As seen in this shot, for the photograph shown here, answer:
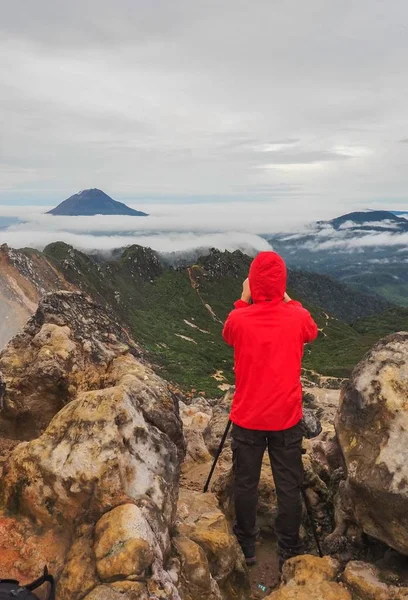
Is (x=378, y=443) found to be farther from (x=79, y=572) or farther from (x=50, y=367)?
(x=50, y=367)

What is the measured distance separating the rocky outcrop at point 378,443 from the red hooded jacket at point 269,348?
107 cm

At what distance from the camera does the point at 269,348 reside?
747 cm

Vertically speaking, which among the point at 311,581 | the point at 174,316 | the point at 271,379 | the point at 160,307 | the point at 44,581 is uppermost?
the point at 271,379

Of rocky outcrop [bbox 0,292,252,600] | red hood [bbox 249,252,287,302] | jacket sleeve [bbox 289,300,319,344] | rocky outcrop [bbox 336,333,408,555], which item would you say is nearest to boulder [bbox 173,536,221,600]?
rocky outcrop [bbox 0,292,252,600]

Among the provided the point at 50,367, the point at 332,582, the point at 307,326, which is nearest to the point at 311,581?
the point at 332,582

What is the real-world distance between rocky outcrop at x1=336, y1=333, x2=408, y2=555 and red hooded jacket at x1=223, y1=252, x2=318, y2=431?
107 centimetres

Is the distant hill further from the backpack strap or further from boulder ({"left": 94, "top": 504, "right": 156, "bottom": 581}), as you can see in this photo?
the backpack strap

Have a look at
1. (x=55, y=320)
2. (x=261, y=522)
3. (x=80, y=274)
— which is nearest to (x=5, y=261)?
(x=80, y=274)

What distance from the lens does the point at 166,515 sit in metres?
7.04

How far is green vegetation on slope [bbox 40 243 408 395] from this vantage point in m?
110

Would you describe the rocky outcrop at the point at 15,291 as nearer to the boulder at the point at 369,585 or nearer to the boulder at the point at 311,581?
the boulder at the point at 311,581

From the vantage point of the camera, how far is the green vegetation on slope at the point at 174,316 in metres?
110

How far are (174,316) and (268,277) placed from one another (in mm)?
156267

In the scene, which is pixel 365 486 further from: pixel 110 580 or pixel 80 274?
pixel 80 274
